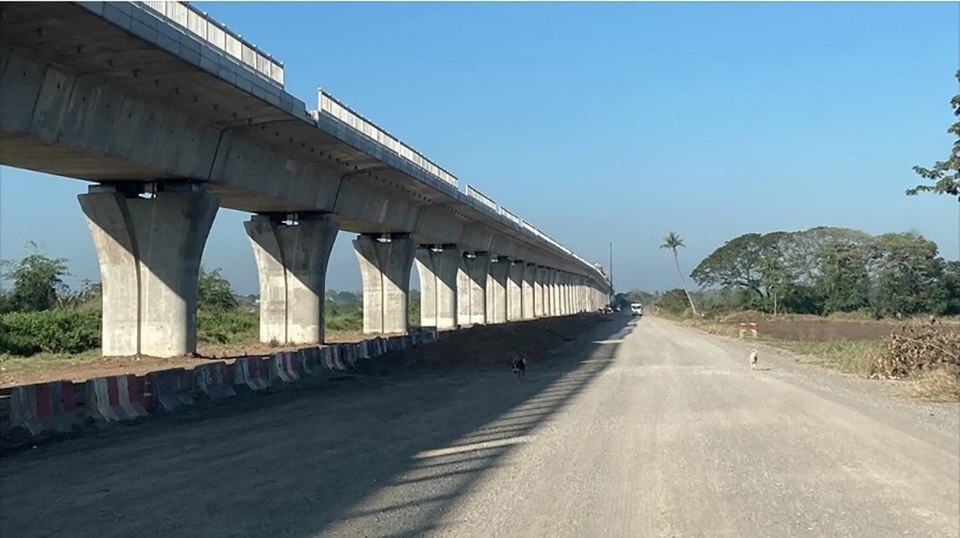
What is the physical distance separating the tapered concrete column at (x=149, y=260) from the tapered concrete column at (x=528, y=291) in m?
60.4

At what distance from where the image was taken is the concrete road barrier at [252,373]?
1936 cm

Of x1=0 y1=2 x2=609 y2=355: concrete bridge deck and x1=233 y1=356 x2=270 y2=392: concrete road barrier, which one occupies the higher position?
x1=0 y1=2 x2=609 y2=355: concrete bridge deck

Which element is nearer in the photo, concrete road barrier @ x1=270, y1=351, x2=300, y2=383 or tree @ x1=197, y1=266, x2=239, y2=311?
concrete road barrier @ x1=270, y1=351, x2=300, y2=383

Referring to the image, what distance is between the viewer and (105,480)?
32.4 feet

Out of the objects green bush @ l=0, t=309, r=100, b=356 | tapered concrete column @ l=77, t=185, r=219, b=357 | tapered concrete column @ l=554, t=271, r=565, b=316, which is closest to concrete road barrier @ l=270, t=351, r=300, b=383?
tapered concrete column @ l=77, t=185, r=219, b=357

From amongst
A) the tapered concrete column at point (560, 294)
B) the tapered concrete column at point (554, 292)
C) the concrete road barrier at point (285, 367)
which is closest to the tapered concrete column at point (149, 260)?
the concrete road barrier at point (285, 367)

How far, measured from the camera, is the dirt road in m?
7.97

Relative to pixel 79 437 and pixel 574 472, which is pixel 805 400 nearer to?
pixel 574 472

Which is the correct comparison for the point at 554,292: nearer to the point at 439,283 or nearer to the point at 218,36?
the point at 439,283

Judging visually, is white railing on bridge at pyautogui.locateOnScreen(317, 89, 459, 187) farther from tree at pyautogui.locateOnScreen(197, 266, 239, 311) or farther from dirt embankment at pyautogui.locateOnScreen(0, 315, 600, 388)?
tree at pyautogui.locateOnScreen(197, 266, 239, 311)

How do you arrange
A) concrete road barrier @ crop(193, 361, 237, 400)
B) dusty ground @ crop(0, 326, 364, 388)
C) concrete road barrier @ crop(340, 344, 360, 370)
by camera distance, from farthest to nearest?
concrete road barrier @ crop(340, 344, 360, 370)
dusty ground @ crop(0, 326, 364, 388)
concrete road barrier @ crop(193, 361, 237, 400)

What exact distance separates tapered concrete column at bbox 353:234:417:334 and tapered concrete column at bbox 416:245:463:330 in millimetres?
10679

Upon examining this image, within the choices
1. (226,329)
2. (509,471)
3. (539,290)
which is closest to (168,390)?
(509,471)

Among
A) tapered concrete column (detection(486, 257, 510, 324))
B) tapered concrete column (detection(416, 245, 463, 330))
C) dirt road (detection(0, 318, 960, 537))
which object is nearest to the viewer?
dirt road (detection(0, 318, 960, 537))
